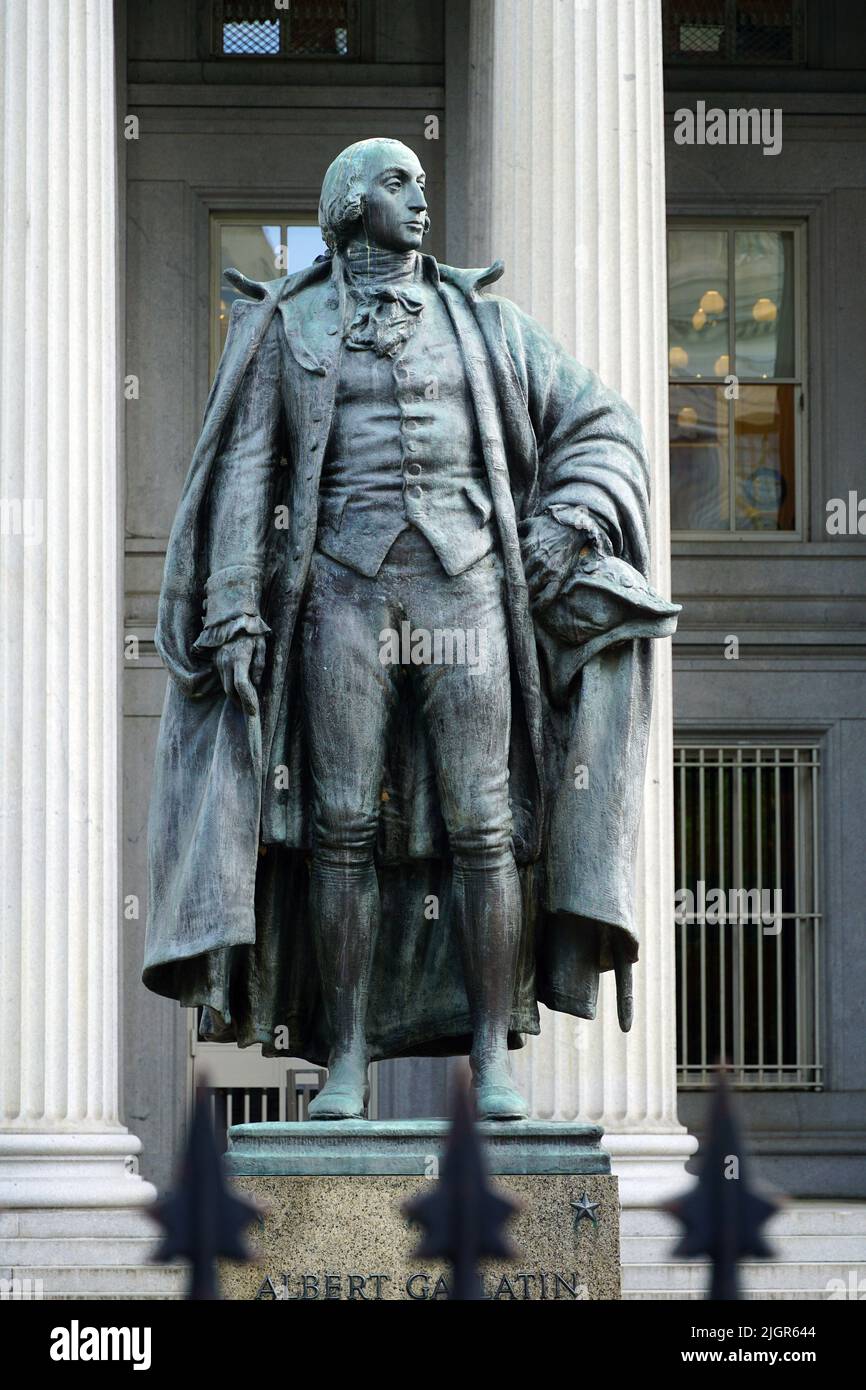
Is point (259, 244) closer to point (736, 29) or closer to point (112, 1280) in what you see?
point (736, 29)

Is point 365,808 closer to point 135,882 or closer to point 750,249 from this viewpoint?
point 135,882

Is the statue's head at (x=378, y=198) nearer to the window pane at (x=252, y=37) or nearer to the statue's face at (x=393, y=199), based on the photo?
the statue's face at (x=393, y=199)

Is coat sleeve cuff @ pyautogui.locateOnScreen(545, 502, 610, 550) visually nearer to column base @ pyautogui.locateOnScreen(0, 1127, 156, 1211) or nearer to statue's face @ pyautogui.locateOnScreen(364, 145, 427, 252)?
statue's face @ pyautogui.locateOnScreen(364, 145, 427, 252)

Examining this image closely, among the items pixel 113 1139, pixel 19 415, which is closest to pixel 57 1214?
pixel 113 1139

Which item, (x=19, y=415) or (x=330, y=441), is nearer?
(x=330, y=441)

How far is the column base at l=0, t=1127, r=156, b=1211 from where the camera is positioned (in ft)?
57.5

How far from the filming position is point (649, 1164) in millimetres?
17500

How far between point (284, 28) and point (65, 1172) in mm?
11839

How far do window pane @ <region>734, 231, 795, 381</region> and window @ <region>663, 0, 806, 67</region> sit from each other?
67.1 inches

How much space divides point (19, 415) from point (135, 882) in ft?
19.2

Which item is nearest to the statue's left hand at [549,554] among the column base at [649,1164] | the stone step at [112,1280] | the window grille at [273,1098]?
the stone step at [112,1280]

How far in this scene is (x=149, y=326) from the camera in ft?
80.4

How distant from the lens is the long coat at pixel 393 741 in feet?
25.3

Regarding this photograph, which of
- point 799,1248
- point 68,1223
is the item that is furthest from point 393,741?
point 799,1248
